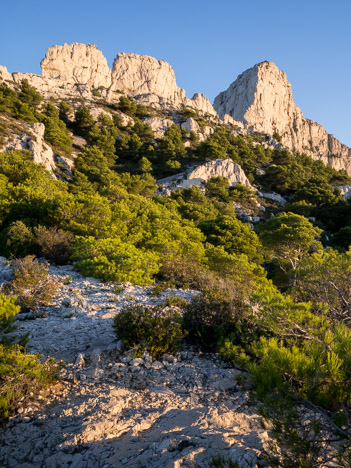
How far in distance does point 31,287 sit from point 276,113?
355 ft

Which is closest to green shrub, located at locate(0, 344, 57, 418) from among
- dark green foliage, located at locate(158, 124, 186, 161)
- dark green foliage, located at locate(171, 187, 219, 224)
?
dark green foliage, located at locate(171, 187, 219, 224)

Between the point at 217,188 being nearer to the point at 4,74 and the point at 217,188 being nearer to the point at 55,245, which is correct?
the point at 55,245

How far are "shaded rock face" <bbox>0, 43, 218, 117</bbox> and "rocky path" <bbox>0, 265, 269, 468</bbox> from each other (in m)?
72.5

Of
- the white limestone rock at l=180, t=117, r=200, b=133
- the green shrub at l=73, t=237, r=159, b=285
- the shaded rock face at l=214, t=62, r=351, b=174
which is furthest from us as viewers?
the shaded rock face at l=214, t=62, r=351, b=174

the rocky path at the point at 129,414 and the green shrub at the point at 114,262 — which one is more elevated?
the green shrub at the point at 114,262

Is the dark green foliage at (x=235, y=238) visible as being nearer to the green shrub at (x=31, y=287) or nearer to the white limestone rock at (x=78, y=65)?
the green shrub at (x=31, y=287)

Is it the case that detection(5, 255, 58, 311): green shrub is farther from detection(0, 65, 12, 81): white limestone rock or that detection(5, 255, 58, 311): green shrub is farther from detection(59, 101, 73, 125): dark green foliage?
detection(0, 65, 12, 81): white limestone rock

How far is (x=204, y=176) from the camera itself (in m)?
43.7

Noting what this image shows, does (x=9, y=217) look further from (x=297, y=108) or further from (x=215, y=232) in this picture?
(x=297, y=108)

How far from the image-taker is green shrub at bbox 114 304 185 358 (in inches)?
195

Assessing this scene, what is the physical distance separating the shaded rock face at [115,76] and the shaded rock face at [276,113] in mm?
15759

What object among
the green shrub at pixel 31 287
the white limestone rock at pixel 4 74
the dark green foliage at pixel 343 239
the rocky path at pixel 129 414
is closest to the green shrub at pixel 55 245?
the green shrub at pixel 31 287

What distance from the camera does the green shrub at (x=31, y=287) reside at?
7.00 meters

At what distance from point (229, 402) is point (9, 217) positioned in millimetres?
17139
